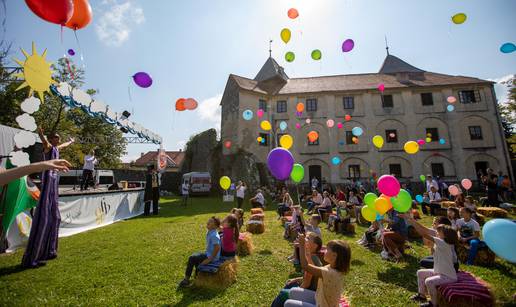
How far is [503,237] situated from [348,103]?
2636cm

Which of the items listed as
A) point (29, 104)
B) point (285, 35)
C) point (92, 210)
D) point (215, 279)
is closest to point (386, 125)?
point (285, 35)

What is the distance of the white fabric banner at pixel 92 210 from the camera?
8820 mm

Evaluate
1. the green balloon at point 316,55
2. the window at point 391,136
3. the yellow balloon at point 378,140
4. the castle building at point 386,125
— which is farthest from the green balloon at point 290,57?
the window at point 391,136

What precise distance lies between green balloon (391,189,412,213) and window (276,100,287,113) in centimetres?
2395

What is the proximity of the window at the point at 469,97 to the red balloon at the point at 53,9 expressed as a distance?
34713mm

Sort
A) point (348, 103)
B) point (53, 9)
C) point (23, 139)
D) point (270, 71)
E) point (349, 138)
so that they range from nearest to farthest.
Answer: point (53, 9) < point (23, 139) < point (349, 138) < point (348, 103) < point (270, 71)

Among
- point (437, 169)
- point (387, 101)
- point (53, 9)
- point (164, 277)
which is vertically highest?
point (387, 101)

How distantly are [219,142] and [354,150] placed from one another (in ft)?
55.8

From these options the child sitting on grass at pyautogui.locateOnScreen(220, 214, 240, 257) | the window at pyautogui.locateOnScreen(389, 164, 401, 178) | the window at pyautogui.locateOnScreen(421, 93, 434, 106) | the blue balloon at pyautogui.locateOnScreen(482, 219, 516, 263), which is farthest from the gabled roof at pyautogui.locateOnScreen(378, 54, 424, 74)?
the child sitting on grass at pyautogui.locateOnScreen(220, 214, 240, 257)

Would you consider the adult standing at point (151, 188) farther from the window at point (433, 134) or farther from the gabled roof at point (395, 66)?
the gabled roof at point (395, 66)

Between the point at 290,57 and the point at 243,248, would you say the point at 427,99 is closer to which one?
the point at 290,57

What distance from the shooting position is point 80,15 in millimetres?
4598

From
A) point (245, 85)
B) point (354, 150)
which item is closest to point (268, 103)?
point (245, 85)

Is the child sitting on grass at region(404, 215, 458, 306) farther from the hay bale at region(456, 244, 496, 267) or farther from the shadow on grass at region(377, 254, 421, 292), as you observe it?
the hay bale at region(456, 244, 496, 267)
